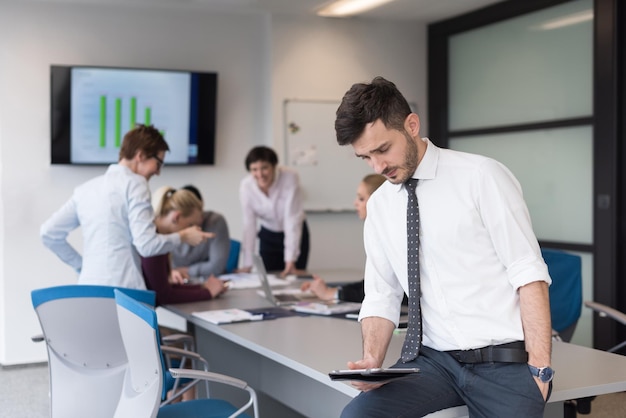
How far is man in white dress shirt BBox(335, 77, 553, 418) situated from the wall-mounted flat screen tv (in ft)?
14.7

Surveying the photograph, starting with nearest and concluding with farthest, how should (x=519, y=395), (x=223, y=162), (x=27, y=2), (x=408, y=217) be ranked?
(x=519, y=395) < (x=408, y=217) < (x=27, y=2) < (x=223, y=162)

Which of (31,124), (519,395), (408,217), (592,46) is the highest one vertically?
(592,46)

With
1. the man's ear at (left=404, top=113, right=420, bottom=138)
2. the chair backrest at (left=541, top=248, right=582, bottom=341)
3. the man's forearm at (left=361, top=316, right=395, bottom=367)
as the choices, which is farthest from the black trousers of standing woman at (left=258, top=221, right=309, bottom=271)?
the man's ear at (left=404, top=113, right=420, bottom=138)

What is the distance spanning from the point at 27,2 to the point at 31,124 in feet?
3.10

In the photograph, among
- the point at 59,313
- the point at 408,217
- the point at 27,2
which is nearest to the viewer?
the point at 408,217

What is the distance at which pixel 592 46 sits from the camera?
5.91m

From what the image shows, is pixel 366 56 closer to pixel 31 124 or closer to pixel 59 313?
pixel 31 124

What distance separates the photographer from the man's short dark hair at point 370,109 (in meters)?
2.36

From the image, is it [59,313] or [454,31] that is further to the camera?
[454,31]

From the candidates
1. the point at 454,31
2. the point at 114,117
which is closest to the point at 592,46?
the point at 454,31

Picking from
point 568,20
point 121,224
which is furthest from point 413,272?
point 568,20

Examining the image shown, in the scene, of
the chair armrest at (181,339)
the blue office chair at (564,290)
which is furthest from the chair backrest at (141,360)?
the blue office chair at (564,290)

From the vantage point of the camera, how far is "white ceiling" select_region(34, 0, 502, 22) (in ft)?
21.4

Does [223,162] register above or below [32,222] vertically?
above
